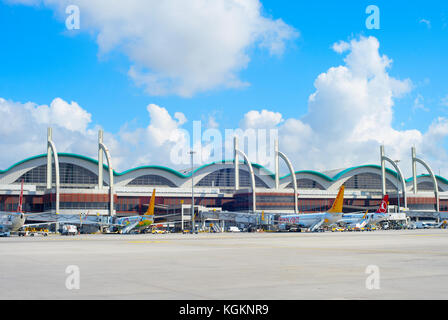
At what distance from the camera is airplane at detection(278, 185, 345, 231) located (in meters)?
84.1

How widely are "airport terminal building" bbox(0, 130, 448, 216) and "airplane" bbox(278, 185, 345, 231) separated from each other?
34.3 m

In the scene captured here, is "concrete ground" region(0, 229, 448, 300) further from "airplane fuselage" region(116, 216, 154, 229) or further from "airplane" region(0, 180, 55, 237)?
"airplane fuselage" region(116, 216, 154, 229)

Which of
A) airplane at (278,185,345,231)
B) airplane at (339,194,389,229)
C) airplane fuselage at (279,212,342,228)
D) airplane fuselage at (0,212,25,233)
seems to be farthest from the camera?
airplane at (339,194,389,229)

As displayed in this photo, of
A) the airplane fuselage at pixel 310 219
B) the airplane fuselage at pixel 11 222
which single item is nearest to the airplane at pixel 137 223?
the airplane fuselage at pixel 11 222

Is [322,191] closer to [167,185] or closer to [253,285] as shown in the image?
[167,185]

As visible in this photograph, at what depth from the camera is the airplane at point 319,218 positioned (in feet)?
276

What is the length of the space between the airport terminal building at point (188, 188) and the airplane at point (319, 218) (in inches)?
1350

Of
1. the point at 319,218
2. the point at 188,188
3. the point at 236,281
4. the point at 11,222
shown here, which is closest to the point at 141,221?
the point at 11,222

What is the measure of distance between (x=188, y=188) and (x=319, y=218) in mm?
55725

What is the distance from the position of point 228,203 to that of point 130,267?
4696 inches

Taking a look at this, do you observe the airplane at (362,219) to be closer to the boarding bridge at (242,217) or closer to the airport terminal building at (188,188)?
the boarding bridge at (242,217)

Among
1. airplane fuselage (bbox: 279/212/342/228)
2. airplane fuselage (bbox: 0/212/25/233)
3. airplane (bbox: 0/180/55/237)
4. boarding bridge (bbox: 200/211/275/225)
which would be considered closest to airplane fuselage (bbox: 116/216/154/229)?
airplane (bbox: 0/180/55/237)
